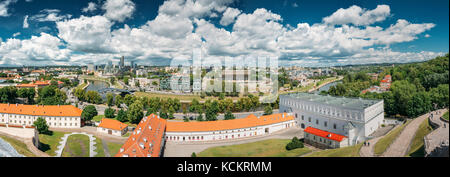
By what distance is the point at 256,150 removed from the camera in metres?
16.4

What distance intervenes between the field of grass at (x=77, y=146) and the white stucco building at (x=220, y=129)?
241 inches

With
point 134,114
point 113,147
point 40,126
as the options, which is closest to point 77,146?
point 113,147

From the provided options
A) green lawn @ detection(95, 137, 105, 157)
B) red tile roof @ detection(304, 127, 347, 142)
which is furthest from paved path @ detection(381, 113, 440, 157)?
green lawn @ detection(95, 137, 105, 157)

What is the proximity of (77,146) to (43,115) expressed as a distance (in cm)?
933

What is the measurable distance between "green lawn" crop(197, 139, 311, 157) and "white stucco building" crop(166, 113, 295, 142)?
2.36 meters

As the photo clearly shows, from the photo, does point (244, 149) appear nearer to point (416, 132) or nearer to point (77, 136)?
point (416, 132)

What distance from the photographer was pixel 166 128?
64.5 feet

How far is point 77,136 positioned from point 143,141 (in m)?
11.5

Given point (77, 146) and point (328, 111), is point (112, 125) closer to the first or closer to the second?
point (77, 146)

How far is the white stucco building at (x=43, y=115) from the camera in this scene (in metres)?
23.8

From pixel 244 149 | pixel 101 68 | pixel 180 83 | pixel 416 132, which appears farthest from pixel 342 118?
pixel 101 68

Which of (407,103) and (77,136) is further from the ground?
(407,103)

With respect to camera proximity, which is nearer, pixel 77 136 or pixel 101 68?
pixel 77 136
